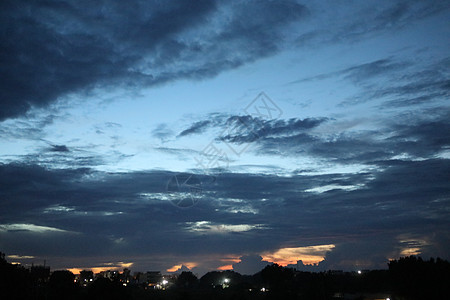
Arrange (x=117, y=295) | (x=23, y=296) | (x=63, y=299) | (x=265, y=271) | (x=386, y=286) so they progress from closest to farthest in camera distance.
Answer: (x=23, y=296), (x=117, y=295), (x=63, y=299), (x=386, y=286), (x=265, y=271)

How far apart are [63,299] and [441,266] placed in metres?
80.1

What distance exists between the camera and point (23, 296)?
59.8 m

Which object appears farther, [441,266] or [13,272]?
[441,266]

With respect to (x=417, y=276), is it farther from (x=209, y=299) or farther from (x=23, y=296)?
(x=23, y=296)

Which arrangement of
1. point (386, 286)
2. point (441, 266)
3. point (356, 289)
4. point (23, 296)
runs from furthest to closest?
1. point (356, 289)
2. point (386, 286)
3. point (441, 266)
4. point (23, 296)

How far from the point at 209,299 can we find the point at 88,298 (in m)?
43.8

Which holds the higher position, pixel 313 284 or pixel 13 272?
pixel 13 272

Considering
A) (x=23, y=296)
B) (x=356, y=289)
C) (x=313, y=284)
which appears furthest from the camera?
(x=356, y=289)

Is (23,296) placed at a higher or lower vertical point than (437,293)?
higher

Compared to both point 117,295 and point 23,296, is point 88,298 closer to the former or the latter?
point 117,295

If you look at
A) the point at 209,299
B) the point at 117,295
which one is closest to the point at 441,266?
the point at 209,299

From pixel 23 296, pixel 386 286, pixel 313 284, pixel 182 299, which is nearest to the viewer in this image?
pixel 23 296

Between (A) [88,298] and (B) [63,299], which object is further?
(B) [63,299]

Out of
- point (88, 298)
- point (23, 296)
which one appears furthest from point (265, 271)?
point (23, 296)
